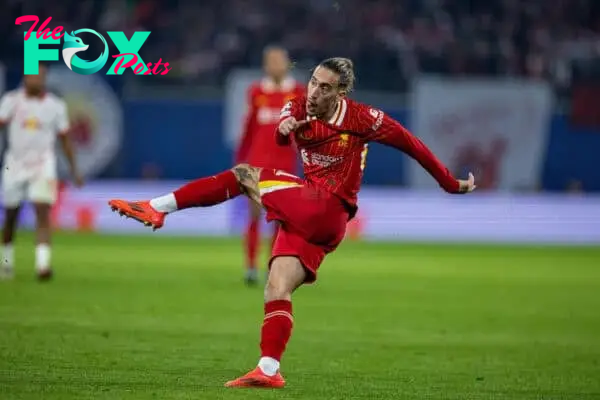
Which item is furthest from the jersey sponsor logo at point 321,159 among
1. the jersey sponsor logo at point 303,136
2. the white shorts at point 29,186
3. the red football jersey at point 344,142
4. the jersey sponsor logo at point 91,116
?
the jersey sponsor logo at point 91,116

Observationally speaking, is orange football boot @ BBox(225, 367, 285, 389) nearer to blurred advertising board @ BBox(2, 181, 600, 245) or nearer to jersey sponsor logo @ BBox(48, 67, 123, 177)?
blurred advertising board @ BBox(2, 181, 600, 245)

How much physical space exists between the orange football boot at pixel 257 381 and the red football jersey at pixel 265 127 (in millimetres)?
7382

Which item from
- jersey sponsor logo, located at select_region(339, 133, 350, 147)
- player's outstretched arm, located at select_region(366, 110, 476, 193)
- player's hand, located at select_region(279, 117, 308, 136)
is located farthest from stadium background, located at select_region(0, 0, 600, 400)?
player's hand, located at select_region(279, 117, 308, 136)

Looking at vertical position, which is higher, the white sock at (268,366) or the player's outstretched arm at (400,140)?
the player's outstretched arm at (400,140)

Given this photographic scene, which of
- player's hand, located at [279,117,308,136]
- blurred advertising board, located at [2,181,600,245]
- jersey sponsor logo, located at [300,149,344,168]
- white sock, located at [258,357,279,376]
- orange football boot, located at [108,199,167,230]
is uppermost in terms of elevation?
player's hand, located at [279,117,308,136]

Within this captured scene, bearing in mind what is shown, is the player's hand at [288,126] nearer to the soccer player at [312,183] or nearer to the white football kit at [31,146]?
the soccer player at [312,183]

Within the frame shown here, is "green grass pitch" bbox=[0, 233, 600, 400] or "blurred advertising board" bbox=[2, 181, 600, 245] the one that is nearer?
"green grass pitch" bbox=[0, 233, 600, 400]

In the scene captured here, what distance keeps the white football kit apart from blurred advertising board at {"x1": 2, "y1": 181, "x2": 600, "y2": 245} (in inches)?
263

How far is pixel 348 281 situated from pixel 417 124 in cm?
766

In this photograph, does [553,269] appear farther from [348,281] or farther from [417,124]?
[417,124]

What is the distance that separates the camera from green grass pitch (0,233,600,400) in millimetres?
7773

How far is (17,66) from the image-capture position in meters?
22.5

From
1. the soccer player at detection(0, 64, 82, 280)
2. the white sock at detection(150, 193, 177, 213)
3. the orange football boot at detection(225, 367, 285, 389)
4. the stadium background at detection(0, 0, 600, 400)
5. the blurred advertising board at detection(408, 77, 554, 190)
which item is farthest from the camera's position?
the blurred advertising board at detection(408, 77, 554, 190)

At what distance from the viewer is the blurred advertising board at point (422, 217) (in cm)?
2208
